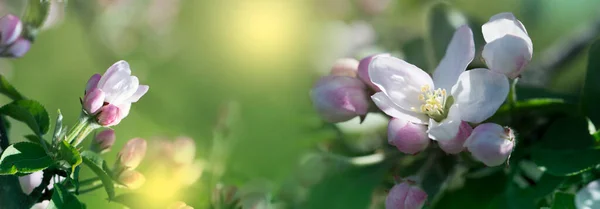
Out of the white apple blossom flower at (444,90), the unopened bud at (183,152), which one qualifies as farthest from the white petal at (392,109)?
the unopened bud at (183,152)

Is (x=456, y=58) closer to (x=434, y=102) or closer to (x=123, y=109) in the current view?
(x=434, y=102)

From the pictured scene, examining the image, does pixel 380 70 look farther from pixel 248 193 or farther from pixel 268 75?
pixel 268 75

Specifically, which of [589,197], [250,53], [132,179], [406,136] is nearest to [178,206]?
[132,179]

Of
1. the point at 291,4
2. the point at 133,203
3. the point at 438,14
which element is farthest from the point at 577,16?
the point at 133,203

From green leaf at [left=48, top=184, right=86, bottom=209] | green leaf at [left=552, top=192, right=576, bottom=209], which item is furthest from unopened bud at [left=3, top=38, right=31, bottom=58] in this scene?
green leaf at [left=552, top=192, right=576, bottom=209]

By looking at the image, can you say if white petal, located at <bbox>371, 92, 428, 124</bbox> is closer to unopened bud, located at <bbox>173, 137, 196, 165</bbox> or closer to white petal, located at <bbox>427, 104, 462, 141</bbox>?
white petal, located at <bbox>427, 104, 462, 141</bbox>

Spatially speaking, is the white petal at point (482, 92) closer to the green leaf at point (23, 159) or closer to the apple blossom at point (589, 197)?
the apple blossom at point (589, 197)

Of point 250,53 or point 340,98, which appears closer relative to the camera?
point 340,98
